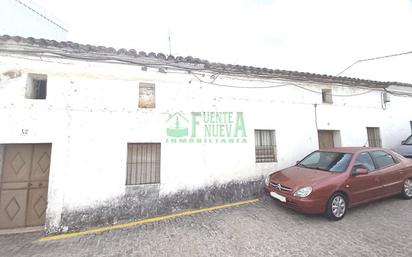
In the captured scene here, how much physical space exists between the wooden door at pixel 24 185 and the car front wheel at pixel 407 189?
9314 millimetres

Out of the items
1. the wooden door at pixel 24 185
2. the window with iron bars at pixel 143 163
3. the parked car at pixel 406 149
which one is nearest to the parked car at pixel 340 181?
the parked car at pixel 406 149

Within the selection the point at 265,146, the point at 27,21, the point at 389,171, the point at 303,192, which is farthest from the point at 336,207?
the point at 27,21

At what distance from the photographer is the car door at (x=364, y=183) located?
410 cm

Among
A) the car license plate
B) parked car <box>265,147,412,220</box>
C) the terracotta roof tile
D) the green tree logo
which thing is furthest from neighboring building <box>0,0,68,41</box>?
parked car <box>265,147,412,220</box>

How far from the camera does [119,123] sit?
15.3 ft

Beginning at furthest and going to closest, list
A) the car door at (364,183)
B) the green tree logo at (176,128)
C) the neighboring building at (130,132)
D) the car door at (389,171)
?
the green tree logo at (176,128) < the car door at (389,171) < the neighboring building at (130,132) < the car door at (364,183)

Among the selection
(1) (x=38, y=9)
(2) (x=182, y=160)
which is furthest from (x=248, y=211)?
(1) (x=38, y=9)

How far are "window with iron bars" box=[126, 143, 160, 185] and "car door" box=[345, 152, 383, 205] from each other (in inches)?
182

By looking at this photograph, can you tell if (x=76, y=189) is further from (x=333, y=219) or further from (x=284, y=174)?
(x=333, y=219)

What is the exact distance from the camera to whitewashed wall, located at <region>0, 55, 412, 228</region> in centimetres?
419

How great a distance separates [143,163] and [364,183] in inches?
215

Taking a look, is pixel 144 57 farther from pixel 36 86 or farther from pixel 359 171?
pixel 359 171

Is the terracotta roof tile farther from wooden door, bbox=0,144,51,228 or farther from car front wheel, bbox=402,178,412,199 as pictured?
car front wheel, bbox=402,178,412,199

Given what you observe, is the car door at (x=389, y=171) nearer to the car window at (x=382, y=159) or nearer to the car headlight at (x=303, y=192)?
the car window at (x=382, y=159)
